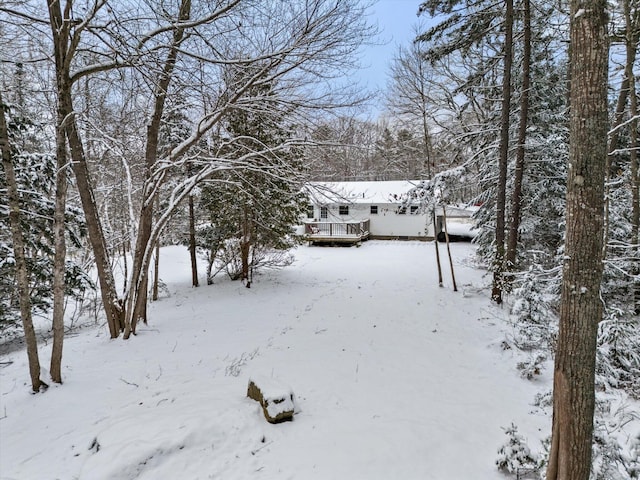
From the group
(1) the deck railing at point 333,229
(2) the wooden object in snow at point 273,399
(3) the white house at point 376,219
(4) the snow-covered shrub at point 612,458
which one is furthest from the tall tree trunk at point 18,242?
(3) the white house at point 376,219

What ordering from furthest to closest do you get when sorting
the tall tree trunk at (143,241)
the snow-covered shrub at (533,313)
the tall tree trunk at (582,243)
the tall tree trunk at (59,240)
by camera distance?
the tall tree trunk at (143,241)
the snow-covered shrub at (533,313)
the tall tree trunk at (59,240)
the tall tree trunk at (582,243)

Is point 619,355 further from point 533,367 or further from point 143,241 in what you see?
point 143,241

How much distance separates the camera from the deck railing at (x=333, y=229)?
19.7 metres

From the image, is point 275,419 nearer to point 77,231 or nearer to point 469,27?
point 77,231

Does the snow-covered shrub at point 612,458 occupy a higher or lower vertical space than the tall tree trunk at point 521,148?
lower

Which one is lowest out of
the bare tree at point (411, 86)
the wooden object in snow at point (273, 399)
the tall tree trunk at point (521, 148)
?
the wooden object in snow at point (273, 399)

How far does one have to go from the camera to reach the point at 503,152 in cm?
803

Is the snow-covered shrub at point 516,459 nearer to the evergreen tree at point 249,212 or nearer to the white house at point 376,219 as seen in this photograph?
the evergreen tree at point 249,212

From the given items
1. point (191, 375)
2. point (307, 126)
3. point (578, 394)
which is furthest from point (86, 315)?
point (578, 394)

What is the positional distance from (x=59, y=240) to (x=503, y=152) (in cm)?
869

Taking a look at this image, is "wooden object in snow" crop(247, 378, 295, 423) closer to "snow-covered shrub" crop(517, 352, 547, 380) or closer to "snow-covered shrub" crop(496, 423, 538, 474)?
"snow-covered shrub" crop(496, 423, 538, 474)

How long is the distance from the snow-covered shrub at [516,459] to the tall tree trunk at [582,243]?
2.91 feet

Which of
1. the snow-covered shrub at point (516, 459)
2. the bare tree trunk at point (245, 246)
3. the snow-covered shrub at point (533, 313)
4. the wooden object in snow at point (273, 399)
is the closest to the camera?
the snow-covered shrub at point (516, 459)

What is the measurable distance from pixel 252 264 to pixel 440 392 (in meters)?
7.87
